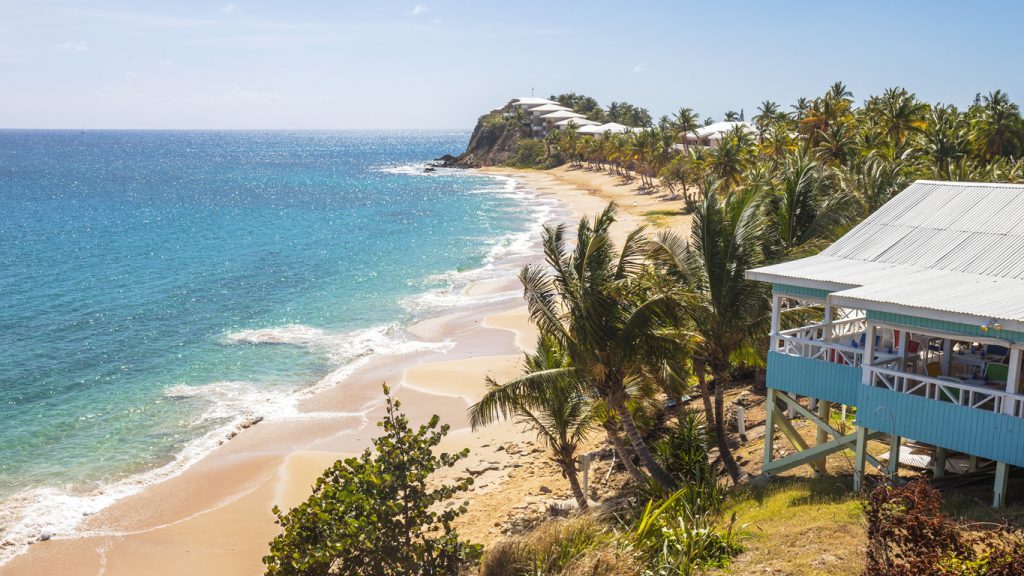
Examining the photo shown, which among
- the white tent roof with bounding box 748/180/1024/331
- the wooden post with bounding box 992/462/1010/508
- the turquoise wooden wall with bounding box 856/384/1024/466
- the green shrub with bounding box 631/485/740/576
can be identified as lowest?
the green shrub with bounding box 631/485/740/576

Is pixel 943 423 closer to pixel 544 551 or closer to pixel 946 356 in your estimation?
pixel 946 356

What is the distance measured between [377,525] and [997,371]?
9.81m

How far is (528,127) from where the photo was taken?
132 m

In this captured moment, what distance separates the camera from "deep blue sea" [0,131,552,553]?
2427cm

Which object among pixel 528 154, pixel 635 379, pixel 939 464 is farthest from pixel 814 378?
pixel 528 154

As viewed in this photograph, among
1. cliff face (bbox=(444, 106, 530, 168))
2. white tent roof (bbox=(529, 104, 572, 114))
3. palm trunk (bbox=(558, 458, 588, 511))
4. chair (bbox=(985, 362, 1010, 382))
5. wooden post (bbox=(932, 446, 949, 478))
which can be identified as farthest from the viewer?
cliff face (bbox=(444, 106, 530, 168))

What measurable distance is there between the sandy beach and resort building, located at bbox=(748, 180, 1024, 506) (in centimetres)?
725

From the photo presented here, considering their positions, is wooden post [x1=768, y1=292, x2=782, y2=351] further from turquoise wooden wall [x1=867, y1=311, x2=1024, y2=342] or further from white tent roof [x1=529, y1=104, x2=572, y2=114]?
white tent roof [x1=529, y1=104, x2=572, y2=114]

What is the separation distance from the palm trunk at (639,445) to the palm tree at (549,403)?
0.81 metres

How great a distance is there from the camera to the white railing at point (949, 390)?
445 inches

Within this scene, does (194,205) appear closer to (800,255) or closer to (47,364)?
(47,364)

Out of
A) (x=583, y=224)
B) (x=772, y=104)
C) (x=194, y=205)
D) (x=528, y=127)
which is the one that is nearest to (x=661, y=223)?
(x=772, y=104)

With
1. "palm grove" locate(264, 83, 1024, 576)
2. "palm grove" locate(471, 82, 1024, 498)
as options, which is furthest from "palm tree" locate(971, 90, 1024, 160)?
"palm grove" locate(471, 82, 1024, 498)

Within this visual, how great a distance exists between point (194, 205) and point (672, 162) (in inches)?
2075
